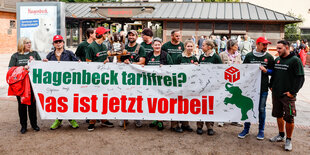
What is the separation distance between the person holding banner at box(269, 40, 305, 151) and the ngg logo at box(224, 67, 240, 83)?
2.15ft

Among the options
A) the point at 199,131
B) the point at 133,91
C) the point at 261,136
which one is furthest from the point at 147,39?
the point at 261,136

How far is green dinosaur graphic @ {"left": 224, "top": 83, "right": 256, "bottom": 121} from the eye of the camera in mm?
5082

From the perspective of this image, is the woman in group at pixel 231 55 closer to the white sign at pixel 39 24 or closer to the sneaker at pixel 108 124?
the sneaker at pixel 108 124

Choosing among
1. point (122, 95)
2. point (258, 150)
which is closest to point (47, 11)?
point (122, 95)

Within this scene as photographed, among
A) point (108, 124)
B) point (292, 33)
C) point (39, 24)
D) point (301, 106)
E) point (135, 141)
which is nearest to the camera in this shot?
point (135, 141)

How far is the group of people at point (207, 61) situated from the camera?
4.54 metres

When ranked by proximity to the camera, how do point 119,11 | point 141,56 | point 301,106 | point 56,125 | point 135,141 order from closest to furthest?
point 135,141
point 56,125
point 141,56
point 301,106
point 119,11

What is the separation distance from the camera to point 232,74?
512 centimetres

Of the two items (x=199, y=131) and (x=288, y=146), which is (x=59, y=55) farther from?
(x=288, y=146)

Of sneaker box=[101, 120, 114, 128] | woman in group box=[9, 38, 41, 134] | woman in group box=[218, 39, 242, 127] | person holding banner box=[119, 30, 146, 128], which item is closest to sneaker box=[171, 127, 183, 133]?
person holding banner box=[119, 30, 146, 128]

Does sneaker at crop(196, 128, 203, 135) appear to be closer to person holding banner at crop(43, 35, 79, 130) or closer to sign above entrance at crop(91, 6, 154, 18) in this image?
person holding banner at crop(43, 35, 79, 130)

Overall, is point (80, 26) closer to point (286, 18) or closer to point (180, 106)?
point (286, 18)

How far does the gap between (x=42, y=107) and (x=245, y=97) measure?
12.8 feet

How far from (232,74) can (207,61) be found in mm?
535
